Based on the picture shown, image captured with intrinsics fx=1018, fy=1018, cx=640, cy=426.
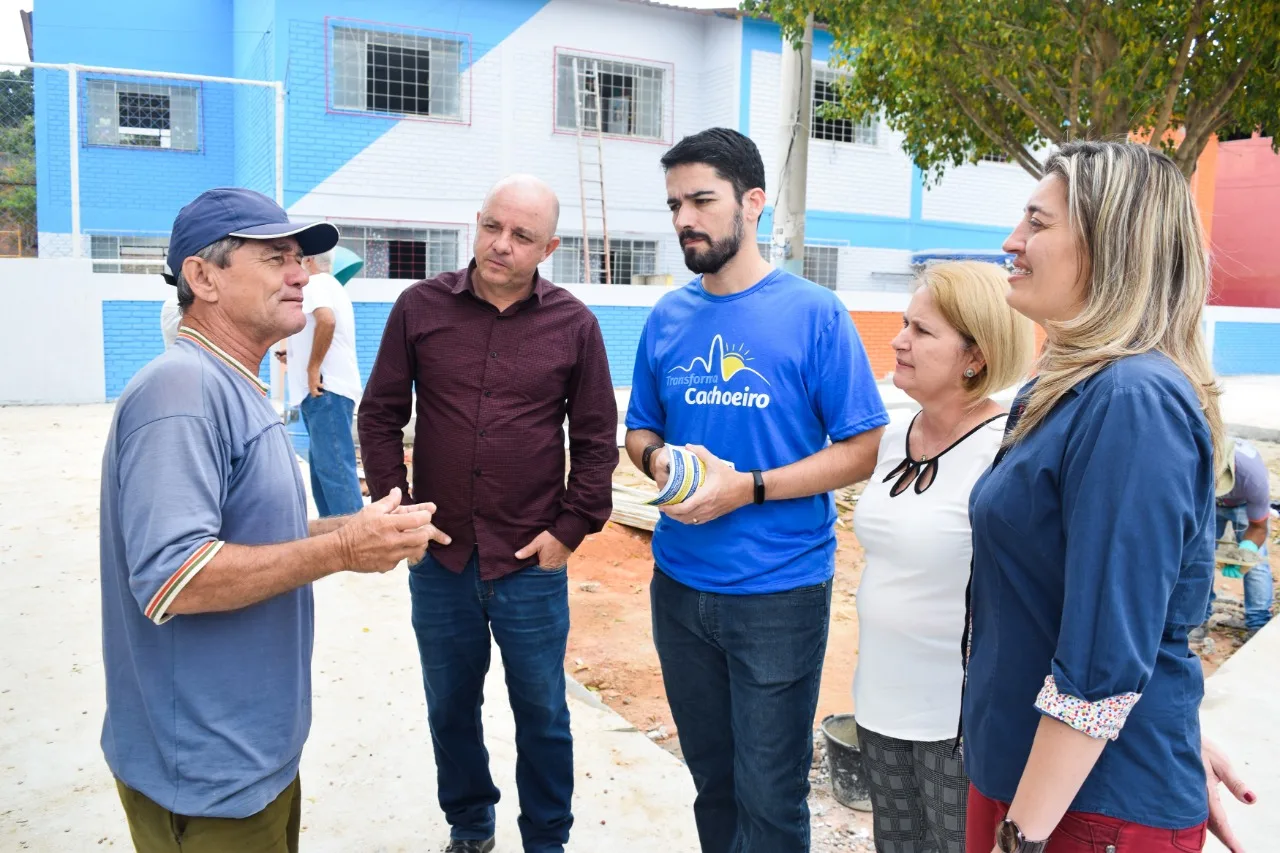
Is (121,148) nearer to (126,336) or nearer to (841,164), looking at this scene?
(126,336)

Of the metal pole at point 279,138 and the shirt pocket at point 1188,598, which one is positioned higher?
the metal pole at point 279,138

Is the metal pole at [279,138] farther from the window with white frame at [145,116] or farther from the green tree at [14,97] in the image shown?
the window with white frame at [145,116]

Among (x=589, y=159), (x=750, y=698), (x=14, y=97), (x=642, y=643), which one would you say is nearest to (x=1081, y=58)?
(x=642, y=643)

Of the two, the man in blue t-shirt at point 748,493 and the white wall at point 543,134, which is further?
the white wall at point 543,134

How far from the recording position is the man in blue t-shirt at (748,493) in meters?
2.73

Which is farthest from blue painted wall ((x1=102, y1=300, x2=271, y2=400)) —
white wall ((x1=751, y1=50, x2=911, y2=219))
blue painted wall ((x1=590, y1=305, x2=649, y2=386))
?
white wall ((x1=751, y1=50, x2=911, y2=219))

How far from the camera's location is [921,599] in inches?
96.7

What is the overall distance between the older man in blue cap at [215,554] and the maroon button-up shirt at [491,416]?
936mm

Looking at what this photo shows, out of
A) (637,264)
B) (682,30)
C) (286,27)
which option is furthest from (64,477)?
(682,30)

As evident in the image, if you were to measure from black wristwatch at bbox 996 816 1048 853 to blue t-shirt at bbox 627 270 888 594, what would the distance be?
1154mm

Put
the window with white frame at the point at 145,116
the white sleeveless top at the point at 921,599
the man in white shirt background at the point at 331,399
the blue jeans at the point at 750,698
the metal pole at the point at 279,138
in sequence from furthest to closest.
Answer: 1. the window with white frame at the point at 145,116
2. the metal pole at the point at 279,138
3. the man in white shirt background at the point at 331,399
4. the blue jeans at the point at 750,698
5. the white sleeveless top at the point at 921,599

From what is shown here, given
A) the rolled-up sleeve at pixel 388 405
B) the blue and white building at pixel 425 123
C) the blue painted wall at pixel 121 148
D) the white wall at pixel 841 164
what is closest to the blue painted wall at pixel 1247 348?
the white wall at pixel 841 164

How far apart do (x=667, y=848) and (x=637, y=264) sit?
56.7 ft

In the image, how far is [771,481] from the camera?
8.94 feet
